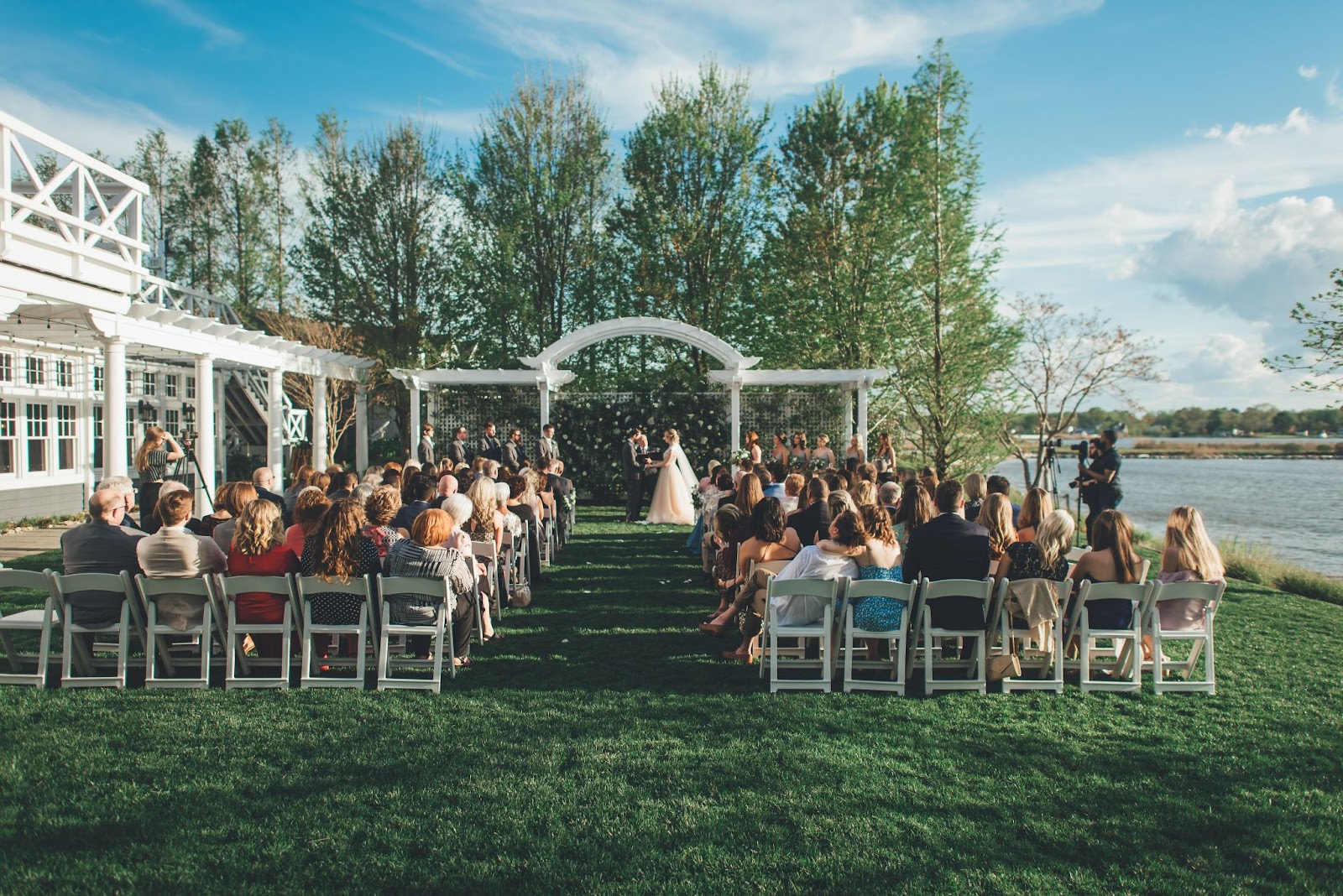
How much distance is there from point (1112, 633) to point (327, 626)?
16.7ft

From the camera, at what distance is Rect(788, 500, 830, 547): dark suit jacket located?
702cm

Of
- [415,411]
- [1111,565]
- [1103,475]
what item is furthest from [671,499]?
[1111,565]

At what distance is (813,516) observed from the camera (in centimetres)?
711

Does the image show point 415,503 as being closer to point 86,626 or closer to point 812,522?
point 86,626

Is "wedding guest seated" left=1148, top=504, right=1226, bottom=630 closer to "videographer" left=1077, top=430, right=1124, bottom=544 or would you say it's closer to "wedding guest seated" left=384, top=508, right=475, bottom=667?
"wedding guest seated" left=384, top=508, right=475, bottom=667

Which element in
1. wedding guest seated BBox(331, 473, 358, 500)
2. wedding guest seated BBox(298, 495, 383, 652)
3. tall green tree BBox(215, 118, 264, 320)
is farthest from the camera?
tall green tree BBox(215, 118, 264, 320)

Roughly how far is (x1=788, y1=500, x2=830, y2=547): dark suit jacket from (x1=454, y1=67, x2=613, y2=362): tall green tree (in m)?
19.0

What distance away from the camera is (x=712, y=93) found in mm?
24812

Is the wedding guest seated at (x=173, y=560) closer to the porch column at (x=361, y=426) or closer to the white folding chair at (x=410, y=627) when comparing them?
the white folding chair at (x=410, y=627)

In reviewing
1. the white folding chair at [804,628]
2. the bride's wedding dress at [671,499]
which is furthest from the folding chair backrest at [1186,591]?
the bride's wedding dress at [671,499]

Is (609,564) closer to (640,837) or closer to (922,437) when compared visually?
(640,837)

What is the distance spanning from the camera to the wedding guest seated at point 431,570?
5.56 meters

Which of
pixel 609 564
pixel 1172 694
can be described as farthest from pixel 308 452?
pixel 1172 694

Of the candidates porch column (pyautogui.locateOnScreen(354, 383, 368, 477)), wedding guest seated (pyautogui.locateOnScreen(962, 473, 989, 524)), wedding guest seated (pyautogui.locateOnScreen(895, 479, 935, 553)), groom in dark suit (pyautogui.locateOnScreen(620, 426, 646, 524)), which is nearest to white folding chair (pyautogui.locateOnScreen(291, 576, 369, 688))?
wedding guest seated (pyautogui.locateOnScreen(895, 479, 935, 553))
